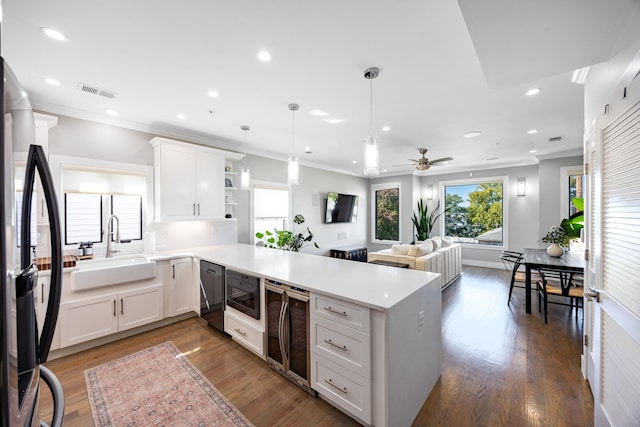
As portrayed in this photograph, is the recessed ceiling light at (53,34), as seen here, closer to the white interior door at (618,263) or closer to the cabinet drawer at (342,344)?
the cabinet drawer at (342,344)

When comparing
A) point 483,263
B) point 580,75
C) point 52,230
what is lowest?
point 483,263

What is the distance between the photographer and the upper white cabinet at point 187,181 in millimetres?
3566

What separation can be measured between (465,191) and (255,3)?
7.04 m

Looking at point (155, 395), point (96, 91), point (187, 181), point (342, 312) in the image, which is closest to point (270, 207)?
point (187, 181)

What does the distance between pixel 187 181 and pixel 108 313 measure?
6.03 feet

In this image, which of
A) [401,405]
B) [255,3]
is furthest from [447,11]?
[401,405]

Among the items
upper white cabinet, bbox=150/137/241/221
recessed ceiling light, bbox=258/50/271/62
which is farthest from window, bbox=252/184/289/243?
recessed ceiling light, bbox=258/50/271/62

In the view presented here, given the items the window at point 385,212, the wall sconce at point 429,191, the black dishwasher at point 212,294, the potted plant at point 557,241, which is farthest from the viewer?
the window at point 385,212

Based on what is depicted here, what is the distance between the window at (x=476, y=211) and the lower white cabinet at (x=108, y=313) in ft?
22.8

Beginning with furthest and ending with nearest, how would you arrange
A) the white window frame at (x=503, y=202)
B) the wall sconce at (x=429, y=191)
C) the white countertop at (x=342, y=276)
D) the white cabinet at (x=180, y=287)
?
1. the wall sconce at (x=429, y=191)
2. the white window frame at (x=503, y=202)
3. the white cabinet at (x=180, y=287)
4. the white countertop at (x=342, y=276)

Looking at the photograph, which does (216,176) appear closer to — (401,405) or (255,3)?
Answer: (255,3)

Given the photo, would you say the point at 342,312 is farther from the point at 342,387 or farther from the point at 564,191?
the point at 564,191

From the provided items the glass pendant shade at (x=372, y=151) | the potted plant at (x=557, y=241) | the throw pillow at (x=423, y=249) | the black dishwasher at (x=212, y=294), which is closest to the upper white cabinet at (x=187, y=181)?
the black dishwasher at (x=212, y=294)

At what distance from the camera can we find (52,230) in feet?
2.93
